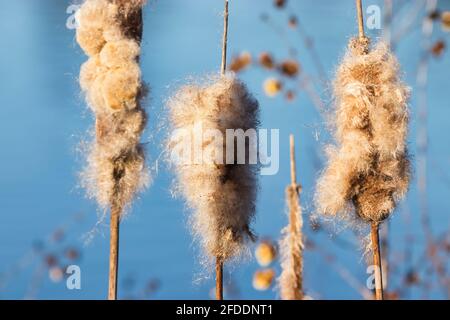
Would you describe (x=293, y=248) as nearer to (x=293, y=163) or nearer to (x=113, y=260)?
(x=293, y=163)

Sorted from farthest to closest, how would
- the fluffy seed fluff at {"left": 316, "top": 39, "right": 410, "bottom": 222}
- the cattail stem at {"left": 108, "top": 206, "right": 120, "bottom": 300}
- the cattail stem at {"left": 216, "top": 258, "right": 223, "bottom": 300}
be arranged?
the fluffy seed fluff at {"left": 316, "top": 39, "right": 410, "bottom": 222}
the cattail stem at {"left": 216, "top": 258, "right": 223, "bottom": 300}
the cattail stem at {"left": 108, "top": 206, "right": 120, "bottom": 300}

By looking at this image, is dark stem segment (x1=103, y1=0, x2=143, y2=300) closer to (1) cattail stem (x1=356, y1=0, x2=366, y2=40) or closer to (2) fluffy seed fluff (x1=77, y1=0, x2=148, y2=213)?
(2) fluffy seed fluff (x1=77, y1=0, x2=148, y2=213)

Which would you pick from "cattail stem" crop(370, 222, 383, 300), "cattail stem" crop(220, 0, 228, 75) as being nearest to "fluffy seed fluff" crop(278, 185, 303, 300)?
"cattail stem" crop(370, 222, 383, 300)

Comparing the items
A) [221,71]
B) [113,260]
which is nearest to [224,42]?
[221,71]

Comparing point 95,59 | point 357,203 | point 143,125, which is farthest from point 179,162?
point 357,203
